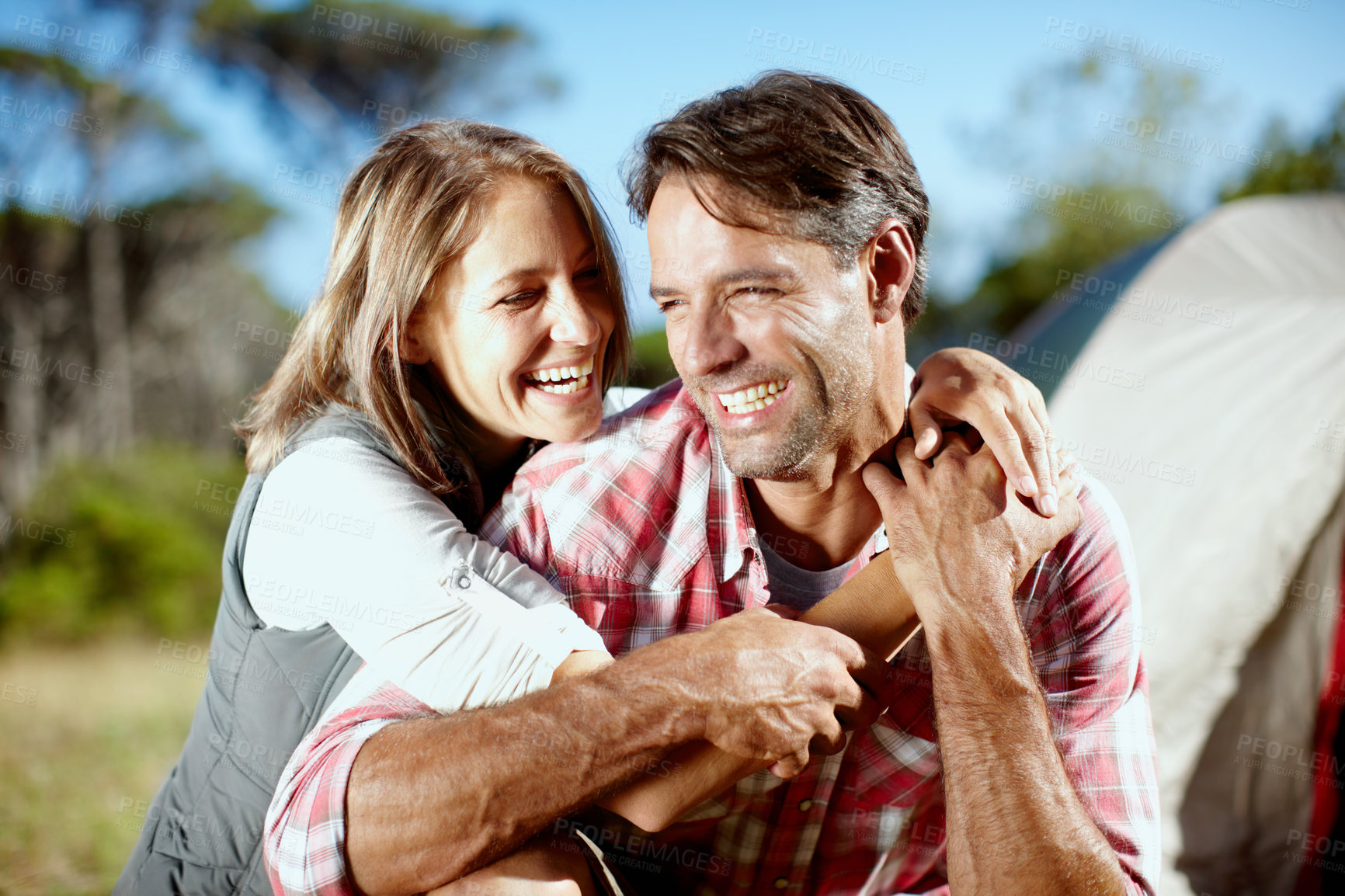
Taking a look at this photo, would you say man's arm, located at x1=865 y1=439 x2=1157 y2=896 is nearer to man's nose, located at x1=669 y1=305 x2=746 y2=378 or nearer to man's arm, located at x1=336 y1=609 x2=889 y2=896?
man's arm, located at x1=336 y1=609 x2=889 y2=896

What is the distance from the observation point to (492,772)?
1.33 metres

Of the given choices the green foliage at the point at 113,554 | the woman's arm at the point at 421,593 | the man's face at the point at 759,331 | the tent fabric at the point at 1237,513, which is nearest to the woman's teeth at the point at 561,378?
the man's face at the point at 759,331

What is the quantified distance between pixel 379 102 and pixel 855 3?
520 inches

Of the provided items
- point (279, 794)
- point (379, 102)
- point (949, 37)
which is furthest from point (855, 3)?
point (279, 794)

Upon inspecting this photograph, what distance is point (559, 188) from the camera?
6.06ft

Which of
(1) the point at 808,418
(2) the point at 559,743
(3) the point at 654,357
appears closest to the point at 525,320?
(1) the point at 808,418

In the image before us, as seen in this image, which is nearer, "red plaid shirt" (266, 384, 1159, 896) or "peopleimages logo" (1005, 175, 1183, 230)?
"red plaid shirt" (266, 384, 1159, 896)

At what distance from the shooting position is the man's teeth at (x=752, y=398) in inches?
65.5

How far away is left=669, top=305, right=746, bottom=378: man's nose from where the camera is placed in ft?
5.31

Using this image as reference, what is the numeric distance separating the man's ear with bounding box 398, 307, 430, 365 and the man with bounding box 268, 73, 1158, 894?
346 mm

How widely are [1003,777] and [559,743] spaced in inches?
26.0

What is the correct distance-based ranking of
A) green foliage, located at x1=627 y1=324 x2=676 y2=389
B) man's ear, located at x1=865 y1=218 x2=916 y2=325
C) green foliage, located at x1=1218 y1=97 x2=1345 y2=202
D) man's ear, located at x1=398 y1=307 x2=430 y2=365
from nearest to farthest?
man's ear, located at x1=865 y1=218 x2=916 y2=325 → man's ear, located at x1=398 y1=307 x2=430 y2=365 → green foliage, located at x1=627 y1=324 x2=676 y2=389 → green foliage, located at x1=1218 y1=97 x2=1345 y2=202

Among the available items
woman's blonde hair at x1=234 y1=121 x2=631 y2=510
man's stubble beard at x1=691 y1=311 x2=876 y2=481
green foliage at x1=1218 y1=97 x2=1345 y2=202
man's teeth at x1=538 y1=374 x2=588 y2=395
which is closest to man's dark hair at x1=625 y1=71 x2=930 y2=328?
man's stubble beard at x1=691 y1=311 x2=876 y2=481

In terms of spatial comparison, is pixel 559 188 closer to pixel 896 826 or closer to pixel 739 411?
pixel 739 411
